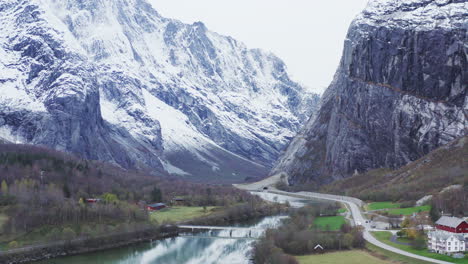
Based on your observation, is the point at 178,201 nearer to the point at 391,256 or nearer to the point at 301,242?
the point at 301,242

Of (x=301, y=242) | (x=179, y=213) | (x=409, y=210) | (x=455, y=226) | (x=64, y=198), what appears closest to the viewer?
(x=455, y=226)

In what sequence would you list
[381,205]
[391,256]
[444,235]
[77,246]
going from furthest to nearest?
[381,205]
[77,246]
[391,256]
[444,235]

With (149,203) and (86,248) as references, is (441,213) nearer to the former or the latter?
(86,248)

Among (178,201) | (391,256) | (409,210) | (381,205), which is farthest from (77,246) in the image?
(178,201)

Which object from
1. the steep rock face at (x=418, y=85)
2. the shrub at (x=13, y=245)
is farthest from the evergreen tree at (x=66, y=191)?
the steep rock face at (x=418, y=85)

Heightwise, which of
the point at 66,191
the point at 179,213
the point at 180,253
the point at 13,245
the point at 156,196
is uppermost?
the point at 66,191

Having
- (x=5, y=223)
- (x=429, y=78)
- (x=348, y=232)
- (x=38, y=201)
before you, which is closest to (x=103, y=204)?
(x=38, y=201)

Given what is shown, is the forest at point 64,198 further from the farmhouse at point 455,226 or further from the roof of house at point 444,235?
the roof of house at point 444,235
